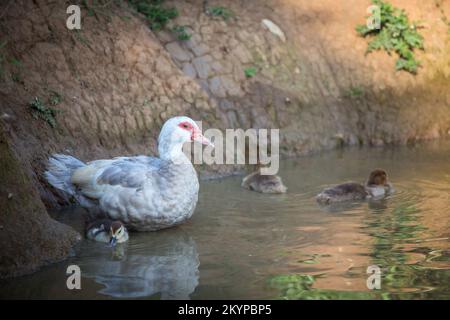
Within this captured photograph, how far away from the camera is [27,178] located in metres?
7.23

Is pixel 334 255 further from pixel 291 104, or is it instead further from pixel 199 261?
pixel 291 104

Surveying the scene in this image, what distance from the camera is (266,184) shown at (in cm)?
1009

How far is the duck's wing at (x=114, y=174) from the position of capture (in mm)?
8203

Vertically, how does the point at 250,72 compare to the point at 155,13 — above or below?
below

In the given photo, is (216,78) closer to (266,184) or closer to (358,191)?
(266,184)

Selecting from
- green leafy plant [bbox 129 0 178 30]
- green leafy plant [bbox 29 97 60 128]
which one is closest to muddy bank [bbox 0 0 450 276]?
green leafy plant [bbox 29 97 60 128]

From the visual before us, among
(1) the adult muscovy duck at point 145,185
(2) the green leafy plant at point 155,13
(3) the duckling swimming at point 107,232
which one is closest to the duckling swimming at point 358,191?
(1) the adult muscovy duck at point 145,185

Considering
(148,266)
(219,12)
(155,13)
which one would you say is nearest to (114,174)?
(148,266)

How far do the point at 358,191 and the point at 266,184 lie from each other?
1.26m

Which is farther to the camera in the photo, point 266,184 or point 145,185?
point 266,184

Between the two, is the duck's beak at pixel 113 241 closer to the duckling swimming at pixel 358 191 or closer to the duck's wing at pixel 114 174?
the duck's wing at pixel 114 174
